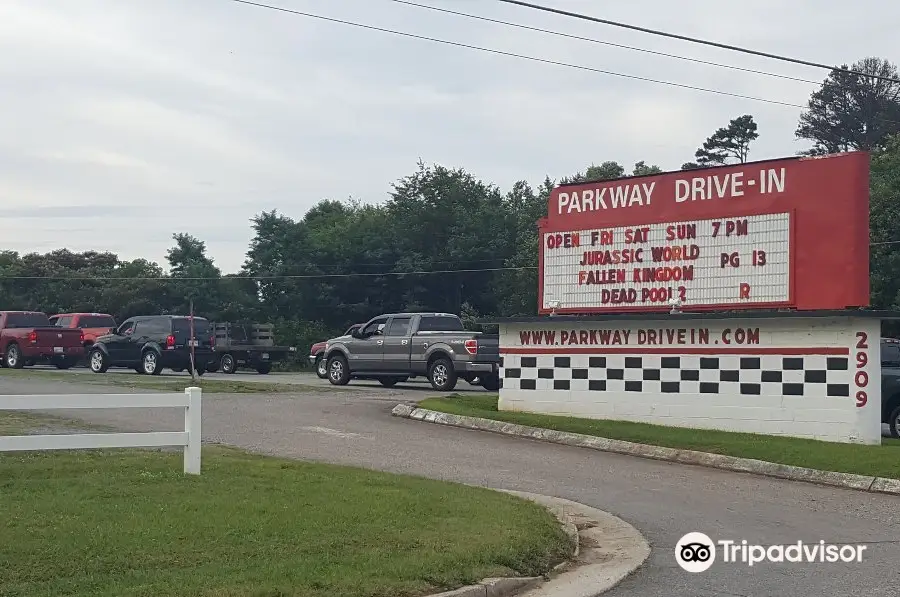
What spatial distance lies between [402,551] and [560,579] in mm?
1255

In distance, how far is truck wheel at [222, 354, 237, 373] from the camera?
3794 cm

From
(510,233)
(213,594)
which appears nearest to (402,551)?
(213,594)

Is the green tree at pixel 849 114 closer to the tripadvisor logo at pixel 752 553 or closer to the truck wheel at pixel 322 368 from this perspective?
the truck wheel at pixel 322 368

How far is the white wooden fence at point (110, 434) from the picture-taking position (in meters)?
10.1

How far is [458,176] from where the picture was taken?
67250 mm

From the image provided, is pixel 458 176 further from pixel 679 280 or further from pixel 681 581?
pixel 681 581

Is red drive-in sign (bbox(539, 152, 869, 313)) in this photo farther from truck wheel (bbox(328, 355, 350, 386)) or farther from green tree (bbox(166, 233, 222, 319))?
green tree (bbox(166, 233, 222, 319))

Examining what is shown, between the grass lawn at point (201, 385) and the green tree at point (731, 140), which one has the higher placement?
the green tree at point (731, 140)

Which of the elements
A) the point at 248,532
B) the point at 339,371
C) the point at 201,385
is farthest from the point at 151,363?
the point at 248,532

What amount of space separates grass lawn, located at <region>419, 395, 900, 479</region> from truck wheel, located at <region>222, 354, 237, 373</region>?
19041mm

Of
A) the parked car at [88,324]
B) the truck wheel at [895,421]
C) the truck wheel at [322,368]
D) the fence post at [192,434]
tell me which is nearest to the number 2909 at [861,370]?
the truck wheel at [895,421]

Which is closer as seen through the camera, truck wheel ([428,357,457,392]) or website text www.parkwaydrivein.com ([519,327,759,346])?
website text www.parkwaydrivein.com ([519,327,759,346])

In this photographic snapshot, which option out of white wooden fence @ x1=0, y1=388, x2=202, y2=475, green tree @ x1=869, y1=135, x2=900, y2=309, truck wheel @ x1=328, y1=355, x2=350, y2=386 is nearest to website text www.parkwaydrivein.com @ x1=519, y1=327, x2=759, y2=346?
white wooden fence @ x1=0, y1=388, x2=202, y2=475

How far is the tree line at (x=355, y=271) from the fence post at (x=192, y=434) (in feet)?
154
